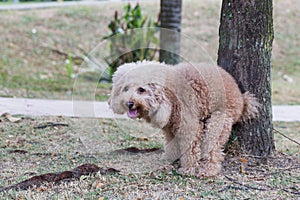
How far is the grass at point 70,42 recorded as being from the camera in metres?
9.66

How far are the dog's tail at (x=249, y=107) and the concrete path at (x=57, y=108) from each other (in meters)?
1.66

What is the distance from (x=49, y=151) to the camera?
499 cm

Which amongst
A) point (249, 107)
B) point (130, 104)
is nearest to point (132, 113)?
point (130, 104)

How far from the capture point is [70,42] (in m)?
13.0

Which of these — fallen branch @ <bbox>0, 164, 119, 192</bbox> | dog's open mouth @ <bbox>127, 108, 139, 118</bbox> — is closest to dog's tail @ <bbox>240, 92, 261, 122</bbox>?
dog's open mouth @ <bbox>127, 108, 139, 118</bbox>

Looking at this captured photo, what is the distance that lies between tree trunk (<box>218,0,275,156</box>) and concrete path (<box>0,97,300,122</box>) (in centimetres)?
163

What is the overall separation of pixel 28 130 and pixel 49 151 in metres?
0.87

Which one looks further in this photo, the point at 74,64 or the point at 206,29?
the point at 206,29

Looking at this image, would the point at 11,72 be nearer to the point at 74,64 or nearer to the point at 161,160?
the point at 74,64

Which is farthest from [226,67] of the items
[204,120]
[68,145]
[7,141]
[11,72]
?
[11,72]

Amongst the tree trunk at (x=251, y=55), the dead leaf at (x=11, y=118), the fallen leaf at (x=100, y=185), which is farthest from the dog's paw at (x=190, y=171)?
the dead leaf at (x=11, y=118)

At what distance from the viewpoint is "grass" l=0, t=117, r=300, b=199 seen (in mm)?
3857

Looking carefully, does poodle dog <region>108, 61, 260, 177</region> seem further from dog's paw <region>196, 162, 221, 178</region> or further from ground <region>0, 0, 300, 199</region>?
ground <region>0, 0, 300, 199</region>

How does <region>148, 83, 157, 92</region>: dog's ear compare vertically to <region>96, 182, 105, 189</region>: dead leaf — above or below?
above
